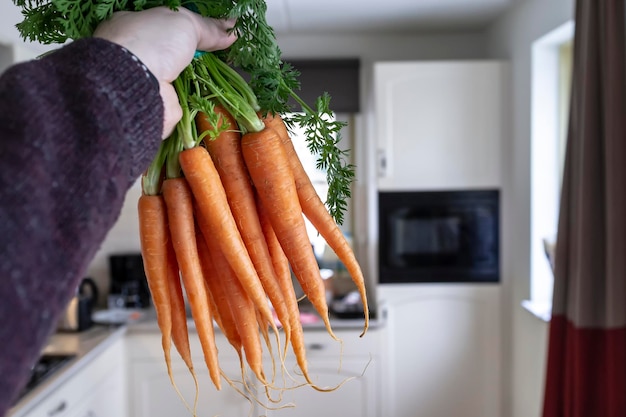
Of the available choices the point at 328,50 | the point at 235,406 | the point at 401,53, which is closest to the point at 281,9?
the point at 328,50

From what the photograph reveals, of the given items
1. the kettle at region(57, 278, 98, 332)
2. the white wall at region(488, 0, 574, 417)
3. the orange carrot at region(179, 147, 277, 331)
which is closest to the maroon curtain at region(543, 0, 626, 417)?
the white wall at region(488, 0, 574, 417)

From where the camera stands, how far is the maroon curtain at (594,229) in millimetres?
1889

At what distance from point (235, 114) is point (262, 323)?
0.79 feet

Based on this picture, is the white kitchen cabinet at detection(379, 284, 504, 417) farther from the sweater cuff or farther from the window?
the sweater cuff

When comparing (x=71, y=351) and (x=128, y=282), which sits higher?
(x=128, y=282)

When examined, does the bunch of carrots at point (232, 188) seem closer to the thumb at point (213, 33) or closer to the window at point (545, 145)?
the thumb at point (213, 33)

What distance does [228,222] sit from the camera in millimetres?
585

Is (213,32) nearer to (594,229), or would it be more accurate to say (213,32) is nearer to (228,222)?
(228,222)

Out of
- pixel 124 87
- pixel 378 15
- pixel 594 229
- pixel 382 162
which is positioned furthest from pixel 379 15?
pixel 124 87

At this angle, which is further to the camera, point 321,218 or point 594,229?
point 594,229

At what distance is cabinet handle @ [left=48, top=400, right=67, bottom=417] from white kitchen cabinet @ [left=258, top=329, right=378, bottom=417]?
39.1 inches

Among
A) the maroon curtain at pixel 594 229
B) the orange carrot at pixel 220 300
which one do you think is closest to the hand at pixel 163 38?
the orange carrot at pixel 220 300

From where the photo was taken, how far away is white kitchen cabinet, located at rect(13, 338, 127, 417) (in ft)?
7.41

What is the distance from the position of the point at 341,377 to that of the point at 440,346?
0.51m
